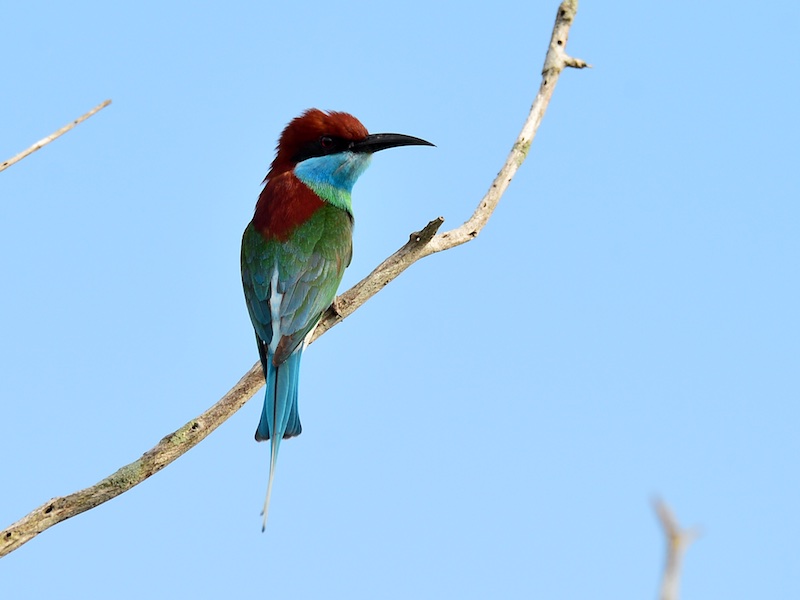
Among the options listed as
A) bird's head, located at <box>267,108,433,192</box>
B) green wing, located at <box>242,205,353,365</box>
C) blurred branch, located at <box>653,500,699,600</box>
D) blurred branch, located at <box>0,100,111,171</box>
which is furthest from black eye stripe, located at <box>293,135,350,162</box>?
blurred branch, located at <box>653,500,699,600</box>

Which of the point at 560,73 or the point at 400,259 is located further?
the point at 560,73

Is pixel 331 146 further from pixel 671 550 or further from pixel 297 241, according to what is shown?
pixel 671 550

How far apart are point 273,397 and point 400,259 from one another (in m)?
0.74

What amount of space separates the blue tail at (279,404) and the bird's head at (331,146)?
1181 mm

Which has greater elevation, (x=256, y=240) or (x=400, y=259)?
(x=256, y=240)

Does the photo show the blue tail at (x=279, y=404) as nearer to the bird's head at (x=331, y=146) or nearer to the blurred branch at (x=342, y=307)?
the blurred branch at (x=342, y=307)

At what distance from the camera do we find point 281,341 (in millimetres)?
3773

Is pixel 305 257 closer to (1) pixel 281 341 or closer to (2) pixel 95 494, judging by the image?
(1) pixel 281 341

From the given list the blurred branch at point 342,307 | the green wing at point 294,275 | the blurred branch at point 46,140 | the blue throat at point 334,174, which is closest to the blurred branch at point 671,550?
the blurred branch at point 46,140

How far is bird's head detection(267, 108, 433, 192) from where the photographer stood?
4609 millimetres

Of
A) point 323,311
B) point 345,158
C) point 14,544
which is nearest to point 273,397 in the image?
point 323,311

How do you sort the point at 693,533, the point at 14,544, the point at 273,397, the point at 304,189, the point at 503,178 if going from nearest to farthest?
the point at 693,533 < the point at 14,544 < the point at 273,397 < the point at 503,178 < the point at 304,189

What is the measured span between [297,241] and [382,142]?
86cm

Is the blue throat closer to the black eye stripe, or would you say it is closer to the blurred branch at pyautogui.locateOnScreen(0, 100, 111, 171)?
the black eye stripe
